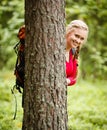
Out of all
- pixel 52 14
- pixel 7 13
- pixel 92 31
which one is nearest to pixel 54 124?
pixel 52 14

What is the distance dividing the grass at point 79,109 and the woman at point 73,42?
167 cm

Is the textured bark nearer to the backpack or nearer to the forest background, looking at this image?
the backpack

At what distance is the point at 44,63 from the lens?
4539mm

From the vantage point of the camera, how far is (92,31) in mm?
16891

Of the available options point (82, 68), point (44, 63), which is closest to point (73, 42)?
point (44, 63)

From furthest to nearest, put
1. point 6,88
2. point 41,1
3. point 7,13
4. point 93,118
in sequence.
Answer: point 7,13 → point 6,88 → point 93,118 → point 41,1

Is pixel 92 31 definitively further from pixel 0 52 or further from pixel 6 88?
pixel 6 88

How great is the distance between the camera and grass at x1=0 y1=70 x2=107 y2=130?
706cm

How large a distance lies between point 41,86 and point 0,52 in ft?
41.0

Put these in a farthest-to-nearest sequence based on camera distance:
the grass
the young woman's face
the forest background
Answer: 1. the forest background
2. the grass
3. the young woman's face

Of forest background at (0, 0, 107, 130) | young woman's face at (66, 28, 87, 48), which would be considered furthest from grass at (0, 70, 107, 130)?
young woman's face at (66, 28, 87, 48)

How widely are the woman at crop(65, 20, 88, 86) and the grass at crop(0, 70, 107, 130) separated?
1669 millimetres

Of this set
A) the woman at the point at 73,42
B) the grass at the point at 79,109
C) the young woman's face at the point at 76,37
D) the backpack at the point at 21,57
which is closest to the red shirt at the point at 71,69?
the woman at the point at 73,42

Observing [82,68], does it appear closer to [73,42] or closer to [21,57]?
[73,42]
